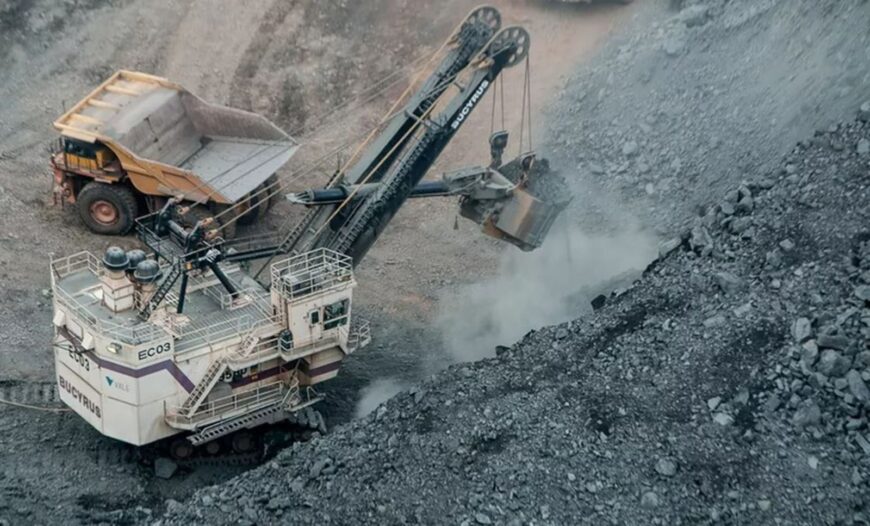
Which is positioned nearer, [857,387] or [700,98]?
[857,387]

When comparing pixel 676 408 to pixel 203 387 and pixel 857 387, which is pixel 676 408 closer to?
pixel 857 387

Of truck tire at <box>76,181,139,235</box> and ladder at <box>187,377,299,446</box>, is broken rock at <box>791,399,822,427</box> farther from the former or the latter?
truck tire at <box>76,181,139,235</box>

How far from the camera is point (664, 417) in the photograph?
16438 millimetres

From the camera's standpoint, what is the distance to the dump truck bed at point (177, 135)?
23.7 m

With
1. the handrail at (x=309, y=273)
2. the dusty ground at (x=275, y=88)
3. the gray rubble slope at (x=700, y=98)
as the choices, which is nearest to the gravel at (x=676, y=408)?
the gray rubble slope at (x=700, y=98)

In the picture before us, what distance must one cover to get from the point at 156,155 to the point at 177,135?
789mm

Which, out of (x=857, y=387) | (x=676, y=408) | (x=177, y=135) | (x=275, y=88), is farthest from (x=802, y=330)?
(x=275, y=88)

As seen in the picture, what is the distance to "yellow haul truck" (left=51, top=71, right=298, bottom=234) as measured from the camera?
A: 2375cm

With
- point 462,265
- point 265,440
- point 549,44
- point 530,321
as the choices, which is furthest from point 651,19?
point 265,440

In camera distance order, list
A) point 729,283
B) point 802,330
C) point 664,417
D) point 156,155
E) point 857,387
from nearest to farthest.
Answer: point 857,387, point 664,417, point 802,330, point 729,283, point 156,155

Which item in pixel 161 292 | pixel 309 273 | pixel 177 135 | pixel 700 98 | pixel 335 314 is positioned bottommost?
pixel 177 135

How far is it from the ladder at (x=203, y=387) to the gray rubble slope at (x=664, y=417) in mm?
1681

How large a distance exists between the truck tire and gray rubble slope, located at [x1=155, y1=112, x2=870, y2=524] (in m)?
8.63

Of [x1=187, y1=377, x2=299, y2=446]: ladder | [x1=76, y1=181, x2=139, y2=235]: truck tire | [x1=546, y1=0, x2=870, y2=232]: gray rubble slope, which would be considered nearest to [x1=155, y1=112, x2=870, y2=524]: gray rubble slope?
[x1=187, y1=377, x2=299, y2=446]: ladder
